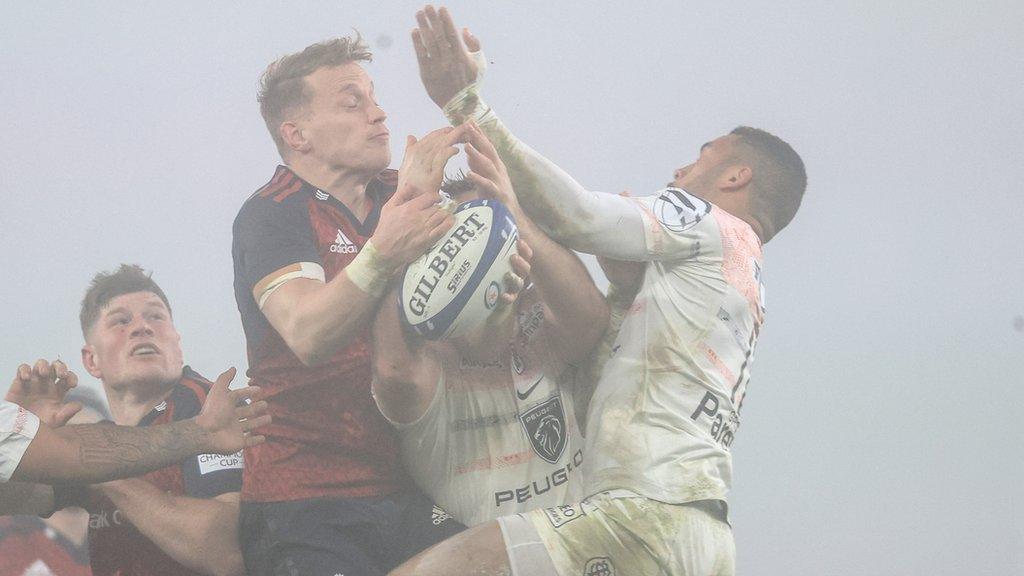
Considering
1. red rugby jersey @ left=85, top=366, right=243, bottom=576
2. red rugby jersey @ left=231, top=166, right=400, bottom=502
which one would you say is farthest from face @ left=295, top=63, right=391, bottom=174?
red rugby jersey @ left=85, top=366, right=243, bottom=576

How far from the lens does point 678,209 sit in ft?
8.44

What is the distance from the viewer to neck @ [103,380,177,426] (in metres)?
3.05

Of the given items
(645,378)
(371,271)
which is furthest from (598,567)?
(371,271)

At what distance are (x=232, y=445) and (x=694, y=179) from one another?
122cm

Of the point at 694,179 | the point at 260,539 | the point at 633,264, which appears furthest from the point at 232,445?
the point at 694,179

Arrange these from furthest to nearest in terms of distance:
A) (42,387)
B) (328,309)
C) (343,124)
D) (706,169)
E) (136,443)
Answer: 1. (706,169)
2. (343,124)
3. (42,387)
4. (136,443)
5. (328,309)

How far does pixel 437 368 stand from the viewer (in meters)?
2.57

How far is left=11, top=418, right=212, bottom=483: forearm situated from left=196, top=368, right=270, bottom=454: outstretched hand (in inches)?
0.9

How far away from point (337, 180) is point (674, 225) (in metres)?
0.78

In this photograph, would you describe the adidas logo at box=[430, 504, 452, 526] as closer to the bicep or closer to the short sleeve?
the bicep

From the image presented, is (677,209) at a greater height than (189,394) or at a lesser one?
greater

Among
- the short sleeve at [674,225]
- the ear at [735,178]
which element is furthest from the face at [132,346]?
the ear at [735,178]

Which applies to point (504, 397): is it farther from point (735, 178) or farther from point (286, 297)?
point (735, 178)

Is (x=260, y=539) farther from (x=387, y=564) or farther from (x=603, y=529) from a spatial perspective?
(x=603, y=529)
